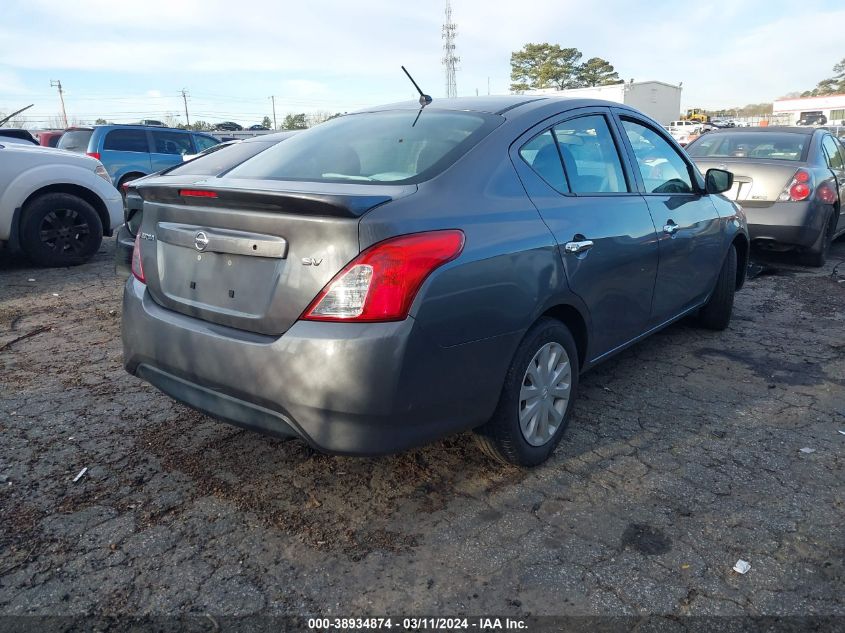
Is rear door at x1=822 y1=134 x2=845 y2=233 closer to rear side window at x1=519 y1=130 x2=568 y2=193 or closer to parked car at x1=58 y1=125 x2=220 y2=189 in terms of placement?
rear side window at x1=519 y1=130 x2=568 y2=193

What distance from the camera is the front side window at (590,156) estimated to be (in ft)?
10.4

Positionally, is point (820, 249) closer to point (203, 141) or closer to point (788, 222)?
point (788, 222)

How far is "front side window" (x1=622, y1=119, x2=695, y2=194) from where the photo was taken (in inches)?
150

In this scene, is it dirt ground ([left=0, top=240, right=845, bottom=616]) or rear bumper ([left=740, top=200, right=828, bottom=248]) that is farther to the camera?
rear bumper ([left=740, top=200, right=828, bottom=248])

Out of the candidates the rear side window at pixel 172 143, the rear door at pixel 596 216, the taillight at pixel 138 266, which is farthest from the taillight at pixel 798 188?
the rear side window at pixel 172 143

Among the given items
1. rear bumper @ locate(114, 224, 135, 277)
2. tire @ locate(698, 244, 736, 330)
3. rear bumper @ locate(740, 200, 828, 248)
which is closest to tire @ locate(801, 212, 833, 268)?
rear bumper @ locate(740, 200, 828, 248)

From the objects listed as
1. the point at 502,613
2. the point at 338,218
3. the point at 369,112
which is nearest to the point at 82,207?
the point at 369,112

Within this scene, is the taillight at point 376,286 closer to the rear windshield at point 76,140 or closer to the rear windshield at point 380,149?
the rear windshield at point 380,149

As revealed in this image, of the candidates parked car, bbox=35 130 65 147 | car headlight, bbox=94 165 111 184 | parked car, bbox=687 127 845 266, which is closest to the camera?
parked car, bbox=687 127 845 266

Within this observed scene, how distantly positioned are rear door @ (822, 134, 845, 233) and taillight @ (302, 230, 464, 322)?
7.30 metres

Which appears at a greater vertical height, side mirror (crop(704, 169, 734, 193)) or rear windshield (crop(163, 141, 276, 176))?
rear windshield (crop(163, 141, 276, 176))

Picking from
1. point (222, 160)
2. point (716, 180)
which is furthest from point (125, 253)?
point (716, 180)

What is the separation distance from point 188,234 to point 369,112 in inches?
54.7

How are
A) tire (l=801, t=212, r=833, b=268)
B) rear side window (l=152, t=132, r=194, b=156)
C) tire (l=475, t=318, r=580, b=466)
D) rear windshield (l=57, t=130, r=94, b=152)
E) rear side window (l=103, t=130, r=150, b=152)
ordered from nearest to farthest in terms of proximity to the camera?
tire (l=475, t=318, r=580, b=466)
tire (l=801, t=212, r=833, b=268)
rear side window (l=103, t=130, r=150, b=152)
rear side window (l=152, t=132, r=194, b=156)
rear windshield (l=57, t=130, r=94, b=152)
